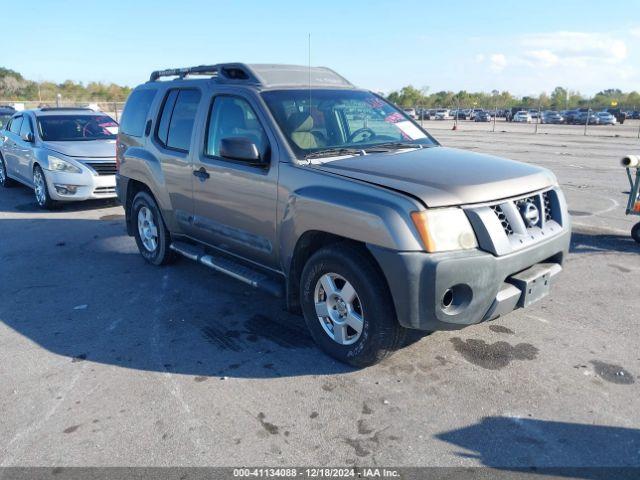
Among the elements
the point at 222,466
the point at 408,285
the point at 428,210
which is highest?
the point at 428,210

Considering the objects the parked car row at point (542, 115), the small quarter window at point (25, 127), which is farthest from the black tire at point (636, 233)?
the parked car row at point (542, 115)

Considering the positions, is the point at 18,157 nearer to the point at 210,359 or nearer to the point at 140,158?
the point at 140,158

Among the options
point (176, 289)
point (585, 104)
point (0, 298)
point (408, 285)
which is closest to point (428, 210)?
point (408, 285)

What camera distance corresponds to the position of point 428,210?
3.20m

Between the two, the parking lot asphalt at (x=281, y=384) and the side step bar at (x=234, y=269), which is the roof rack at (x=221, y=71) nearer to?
the side step bar at (x=234, y=269)

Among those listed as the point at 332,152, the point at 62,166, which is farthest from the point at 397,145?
the point at 62,166

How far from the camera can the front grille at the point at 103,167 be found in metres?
9.15

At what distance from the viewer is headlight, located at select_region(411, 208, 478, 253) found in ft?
10.4

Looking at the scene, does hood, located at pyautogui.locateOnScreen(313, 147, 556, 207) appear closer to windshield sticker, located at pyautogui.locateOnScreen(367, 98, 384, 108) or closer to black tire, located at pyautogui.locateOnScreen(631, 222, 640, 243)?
windshield sticker, located at pyautogui.locateOnScreen(367, 98, 384, 108)

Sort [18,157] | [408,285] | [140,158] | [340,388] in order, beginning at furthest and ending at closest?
1. [18,157]
2. [140,158]
3. [340,388]
4. [408,285]

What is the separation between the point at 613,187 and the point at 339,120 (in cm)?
849

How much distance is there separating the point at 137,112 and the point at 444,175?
12.9 feet

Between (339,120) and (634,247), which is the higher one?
(339,120)

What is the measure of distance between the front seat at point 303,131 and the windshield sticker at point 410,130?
3.11 feet
